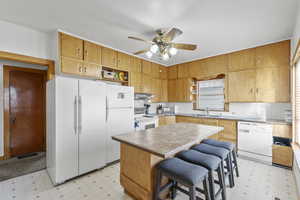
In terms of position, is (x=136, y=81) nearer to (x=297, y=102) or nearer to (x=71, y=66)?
(x=71, y=66)

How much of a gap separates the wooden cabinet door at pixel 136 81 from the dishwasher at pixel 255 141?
2791 millimetres

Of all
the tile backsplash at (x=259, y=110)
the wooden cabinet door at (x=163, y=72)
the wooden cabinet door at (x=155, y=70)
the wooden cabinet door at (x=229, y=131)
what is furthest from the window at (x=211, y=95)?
the wooden cabinet door at (x=155, y=70)

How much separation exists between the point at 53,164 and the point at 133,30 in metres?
2.69

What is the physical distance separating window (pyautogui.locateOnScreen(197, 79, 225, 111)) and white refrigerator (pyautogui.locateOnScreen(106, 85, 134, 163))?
254 centimetres

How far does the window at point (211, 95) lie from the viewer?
166 inches

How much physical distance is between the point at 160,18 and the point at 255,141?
3.21m

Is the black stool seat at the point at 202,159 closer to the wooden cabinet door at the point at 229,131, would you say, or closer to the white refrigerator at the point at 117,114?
the white refrigerator at the point at 117,114

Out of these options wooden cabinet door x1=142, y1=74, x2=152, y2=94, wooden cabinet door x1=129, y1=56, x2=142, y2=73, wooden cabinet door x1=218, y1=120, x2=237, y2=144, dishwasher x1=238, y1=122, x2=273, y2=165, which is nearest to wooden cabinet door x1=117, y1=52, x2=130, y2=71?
wooden cabinet door x1=129, y1=56, x2=142, y2=73

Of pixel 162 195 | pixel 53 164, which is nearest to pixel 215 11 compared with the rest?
pixel 162 195

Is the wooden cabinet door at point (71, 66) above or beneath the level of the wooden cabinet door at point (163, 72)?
beneath

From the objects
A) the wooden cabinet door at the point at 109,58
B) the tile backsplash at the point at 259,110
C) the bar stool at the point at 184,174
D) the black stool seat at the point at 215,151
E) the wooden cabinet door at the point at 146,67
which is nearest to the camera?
the bar stool at the point at 184,174

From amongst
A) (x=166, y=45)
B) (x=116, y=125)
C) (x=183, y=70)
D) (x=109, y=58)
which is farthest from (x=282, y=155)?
(x=109, y=58)

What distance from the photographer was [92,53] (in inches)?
122

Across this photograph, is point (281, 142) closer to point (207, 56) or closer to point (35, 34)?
point (207, 56)
